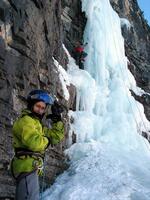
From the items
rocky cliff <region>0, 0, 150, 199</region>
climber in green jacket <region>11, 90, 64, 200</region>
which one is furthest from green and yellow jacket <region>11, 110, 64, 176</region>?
rocky cliff <region>0, 0, 150, 199</region>

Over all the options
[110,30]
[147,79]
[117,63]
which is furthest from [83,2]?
[147,79]

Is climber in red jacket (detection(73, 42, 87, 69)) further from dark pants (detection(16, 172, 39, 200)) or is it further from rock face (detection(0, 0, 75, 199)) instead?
dark pants (detection(16, 172, 39, 200))

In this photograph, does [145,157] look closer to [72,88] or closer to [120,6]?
[72,88]

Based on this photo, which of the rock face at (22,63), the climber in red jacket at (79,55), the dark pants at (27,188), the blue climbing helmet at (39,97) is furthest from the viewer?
the climber in red jacket at (79,55)

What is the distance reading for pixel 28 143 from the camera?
4.84 metres

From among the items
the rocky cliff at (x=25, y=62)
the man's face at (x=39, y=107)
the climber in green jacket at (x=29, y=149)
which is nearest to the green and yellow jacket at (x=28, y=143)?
the climber in green jacket at (x=29, y=149)

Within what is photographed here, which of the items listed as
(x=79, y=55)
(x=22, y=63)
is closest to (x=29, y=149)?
(x=22, y=63)

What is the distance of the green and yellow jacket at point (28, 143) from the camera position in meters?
4.84

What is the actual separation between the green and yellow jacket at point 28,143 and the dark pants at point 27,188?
0.09 m

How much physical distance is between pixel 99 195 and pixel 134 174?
6.55 feet

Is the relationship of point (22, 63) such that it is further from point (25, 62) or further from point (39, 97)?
point (39, 97)

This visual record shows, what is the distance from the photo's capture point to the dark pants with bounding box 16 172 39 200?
15.8 feet

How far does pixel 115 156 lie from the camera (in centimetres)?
1329

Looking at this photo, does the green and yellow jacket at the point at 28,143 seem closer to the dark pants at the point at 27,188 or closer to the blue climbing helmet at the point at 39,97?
the dark pants at the point at 27,188
